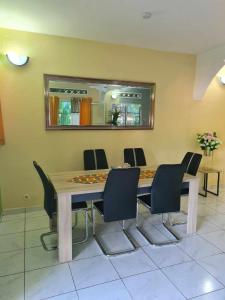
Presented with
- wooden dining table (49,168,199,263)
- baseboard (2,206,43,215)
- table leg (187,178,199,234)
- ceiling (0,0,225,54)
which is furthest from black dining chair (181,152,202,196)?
baseboard (2,206,43,215)

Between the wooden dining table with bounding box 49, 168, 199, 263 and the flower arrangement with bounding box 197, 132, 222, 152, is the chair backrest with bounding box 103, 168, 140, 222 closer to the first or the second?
the wooden dining table with bounding box 49, 168, 199, 263

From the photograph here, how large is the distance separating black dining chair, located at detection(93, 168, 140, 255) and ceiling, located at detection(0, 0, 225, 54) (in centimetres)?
171

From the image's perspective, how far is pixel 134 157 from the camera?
3803mm

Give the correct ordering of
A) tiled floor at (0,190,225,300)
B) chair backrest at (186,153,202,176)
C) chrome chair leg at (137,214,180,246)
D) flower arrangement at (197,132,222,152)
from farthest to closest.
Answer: flower arrangement at (197,132,222,152) < chair backrest at (186,153,202,176) < chrome chair leg at (137,214,180,246) < tiled floor at (0,190,225,300)

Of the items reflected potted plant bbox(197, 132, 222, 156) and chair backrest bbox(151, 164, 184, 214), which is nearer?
chair backrest bbox(151, 164, 184, 214)

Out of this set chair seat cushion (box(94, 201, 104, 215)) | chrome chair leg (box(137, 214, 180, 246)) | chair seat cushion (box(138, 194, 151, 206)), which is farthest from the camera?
chair seat cushion (box(138, 194, 151, 206))

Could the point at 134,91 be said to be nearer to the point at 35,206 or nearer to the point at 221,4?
the point at 221,4

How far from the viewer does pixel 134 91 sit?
13.0 feet

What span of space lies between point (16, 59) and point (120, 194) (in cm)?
227

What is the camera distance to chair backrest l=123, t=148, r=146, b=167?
3786 millimetres

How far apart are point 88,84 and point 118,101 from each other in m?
0.56

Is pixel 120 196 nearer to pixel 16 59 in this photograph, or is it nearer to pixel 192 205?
pixel 192 205

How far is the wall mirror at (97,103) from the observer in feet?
11.4

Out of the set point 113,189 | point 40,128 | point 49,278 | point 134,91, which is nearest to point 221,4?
point 134,91
